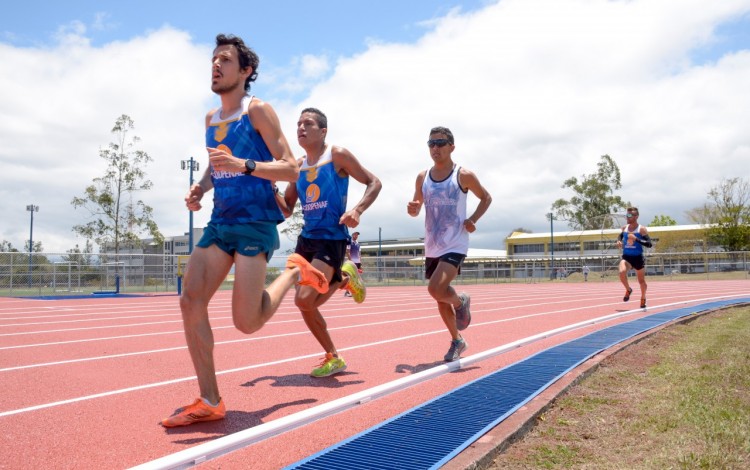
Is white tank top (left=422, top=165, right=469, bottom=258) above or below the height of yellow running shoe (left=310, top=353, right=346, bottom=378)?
above

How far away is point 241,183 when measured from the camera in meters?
3.74

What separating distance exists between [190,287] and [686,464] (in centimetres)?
273

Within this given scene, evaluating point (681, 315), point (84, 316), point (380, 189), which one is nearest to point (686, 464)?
point (380, 189)

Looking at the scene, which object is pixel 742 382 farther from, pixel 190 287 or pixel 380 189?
pixel 190 287

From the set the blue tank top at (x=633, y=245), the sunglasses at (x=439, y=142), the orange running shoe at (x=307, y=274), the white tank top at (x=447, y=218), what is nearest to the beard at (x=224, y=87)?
the orange running shoe at (x=307, y=274)

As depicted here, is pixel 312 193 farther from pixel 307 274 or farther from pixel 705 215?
pixel 705 215

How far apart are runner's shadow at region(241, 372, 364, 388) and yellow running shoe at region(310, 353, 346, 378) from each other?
0.05 meters

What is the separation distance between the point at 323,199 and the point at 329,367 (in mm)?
1386

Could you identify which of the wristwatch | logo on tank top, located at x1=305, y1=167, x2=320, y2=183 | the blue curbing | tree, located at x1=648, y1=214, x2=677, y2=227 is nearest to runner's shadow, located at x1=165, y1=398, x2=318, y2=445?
the blue curbing

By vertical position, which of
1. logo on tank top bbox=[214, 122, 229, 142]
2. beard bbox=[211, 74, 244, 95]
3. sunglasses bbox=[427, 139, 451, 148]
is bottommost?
logo on tank top bbox=[214, 122, 229, 142]

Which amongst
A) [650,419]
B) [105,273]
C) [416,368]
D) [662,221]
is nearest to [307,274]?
→ [416,368]

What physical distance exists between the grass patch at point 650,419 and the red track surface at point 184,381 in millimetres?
950

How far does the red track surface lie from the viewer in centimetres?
319

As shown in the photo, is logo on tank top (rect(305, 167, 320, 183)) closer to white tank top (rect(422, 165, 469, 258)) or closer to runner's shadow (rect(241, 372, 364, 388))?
white tank top (rect(422, 165, 469, 258))
